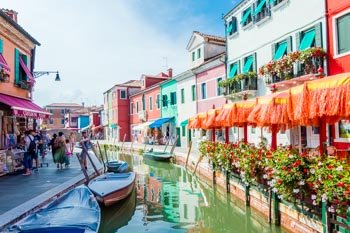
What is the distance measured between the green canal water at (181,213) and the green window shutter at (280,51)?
7326mm

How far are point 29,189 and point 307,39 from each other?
12.6 m

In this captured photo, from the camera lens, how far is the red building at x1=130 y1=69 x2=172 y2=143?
38.7 m

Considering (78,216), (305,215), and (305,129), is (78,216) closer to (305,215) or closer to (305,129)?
(305,215)

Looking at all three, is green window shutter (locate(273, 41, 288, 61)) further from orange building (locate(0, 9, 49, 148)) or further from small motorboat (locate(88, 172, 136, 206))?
orange building (locate(0, 9, 49, 148))

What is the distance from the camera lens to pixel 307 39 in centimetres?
1488

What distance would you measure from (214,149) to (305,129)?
4407 mm

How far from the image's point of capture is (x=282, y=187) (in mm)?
7344

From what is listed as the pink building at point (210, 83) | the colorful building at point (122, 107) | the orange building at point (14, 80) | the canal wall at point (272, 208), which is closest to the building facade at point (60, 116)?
the colorful building at point (122, 107)

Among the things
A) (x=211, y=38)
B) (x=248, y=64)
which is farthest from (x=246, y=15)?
(x=211, y=38)

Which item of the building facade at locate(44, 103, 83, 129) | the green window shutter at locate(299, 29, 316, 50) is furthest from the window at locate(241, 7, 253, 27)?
the building facade at locate(44, 103, 83, 129)

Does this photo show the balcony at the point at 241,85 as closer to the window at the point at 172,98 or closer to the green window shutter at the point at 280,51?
the green window shutter at the point at 280,51

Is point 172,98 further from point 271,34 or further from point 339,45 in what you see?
point 339,45

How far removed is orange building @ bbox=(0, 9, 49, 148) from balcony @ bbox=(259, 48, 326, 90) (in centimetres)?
1105

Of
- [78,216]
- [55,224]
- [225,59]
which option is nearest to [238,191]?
[78,216]
